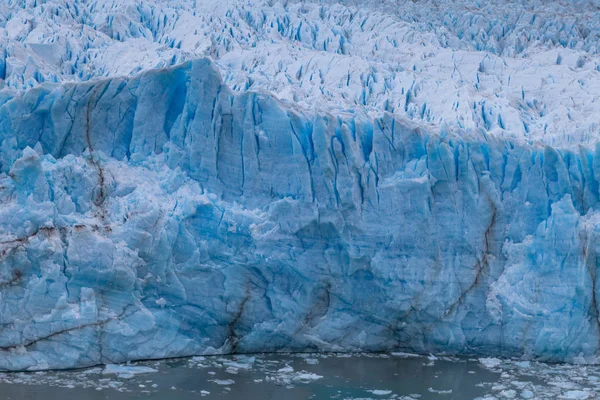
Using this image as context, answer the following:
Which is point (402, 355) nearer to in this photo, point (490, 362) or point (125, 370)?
point (490, 362)

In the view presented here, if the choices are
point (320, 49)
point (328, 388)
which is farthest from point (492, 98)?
point (328, 388)

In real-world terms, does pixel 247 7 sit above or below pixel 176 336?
above

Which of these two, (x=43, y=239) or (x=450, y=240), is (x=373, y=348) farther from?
(x=43, y=239)

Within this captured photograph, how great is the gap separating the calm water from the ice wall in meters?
0.22

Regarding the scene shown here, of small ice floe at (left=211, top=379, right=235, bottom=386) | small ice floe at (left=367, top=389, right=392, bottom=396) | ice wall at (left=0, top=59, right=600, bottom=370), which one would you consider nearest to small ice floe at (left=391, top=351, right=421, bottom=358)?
ice wall at (left=0, top=59, right=600, bottom=370)

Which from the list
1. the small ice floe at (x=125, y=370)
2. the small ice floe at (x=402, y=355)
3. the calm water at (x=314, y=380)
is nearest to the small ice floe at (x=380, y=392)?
the calm water at (x=314, y=380)

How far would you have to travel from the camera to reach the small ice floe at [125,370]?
6090mm

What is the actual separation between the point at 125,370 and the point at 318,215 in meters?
1.92

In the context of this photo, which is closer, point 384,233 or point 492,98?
point 384,233

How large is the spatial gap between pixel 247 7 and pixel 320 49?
1.27m

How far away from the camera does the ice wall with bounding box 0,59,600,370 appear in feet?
21.9

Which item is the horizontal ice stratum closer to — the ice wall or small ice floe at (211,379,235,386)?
the ice wall

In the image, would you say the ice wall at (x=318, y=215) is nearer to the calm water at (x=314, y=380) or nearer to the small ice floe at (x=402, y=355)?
the small ice floe at (x=402, y=355)

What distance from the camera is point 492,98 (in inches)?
324
